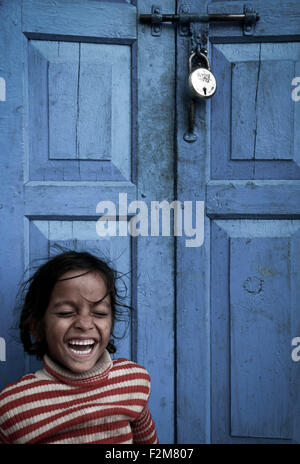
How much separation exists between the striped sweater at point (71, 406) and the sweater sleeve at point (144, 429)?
0.19 feet

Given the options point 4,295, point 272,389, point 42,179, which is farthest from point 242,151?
point 4,295

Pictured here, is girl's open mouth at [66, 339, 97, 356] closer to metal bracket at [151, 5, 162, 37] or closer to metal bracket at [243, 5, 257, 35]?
metal bracket at [151, 5, 162, 37]

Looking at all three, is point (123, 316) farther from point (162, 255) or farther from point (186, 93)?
point (186, 93)

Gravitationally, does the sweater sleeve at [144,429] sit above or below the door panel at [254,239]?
below

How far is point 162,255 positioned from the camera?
1.57m

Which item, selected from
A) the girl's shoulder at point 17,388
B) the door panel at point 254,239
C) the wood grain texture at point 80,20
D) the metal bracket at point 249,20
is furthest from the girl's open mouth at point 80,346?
the metal bracket at point 249,20

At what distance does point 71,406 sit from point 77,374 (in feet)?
0.27

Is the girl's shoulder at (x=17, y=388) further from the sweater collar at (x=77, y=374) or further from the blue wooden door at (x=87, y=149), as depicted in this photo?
the blue wooden door at (x=87, y=149)

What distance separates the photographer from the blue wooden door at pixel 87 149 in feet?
4.94

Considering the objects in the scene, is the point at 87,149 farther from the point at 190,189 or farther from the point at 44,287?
the point at 44,287

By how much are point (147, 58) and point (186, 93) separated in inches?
7.7

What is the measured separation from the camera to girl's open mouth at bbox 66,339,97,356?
3.87ft

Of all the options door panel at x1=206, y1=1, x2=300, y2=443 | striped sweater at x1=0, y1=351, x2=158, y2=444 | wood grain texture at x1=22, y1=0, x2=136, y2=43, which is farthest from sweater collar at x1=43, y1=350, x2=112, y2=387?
wood grain texture at x1=22, y1=0, x2=136, y2=43

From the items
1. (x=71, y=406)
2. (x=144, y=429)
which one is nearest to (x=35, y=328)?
(x=71, y=406)
